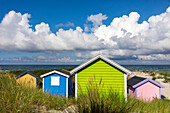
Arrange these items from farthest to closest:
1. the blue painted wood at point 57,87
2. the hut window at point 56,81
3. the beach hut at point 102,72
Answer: the hut window at point 56,81 < the blue painted wood at point 57,87 < the beach hut at point 102,72

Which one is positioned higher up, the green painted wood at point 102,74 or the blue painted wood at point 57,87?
the green painted wood at point 102,74

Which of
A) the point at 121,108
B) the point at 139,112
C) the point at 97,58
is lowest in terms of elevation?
the point at 139,112

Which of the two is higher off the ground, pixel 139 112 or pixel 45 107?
pixel 139 112

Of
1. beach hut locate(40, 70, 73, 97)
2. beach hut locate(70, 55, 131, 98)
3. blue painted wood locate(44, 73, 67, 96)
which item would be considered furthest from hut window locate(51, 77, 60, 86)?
beach hut locate(70, 55, 131, 98)

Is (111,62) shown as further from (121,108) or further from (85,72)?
(121,108)

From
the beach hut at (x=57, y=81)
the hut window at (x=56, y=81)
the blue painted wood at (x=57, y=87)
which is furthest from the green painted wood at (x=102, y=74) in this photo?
the hut window at (x=56, y=81)

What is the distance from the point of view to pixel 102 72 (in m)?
10.8

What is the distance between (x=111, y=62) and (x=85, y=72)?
230cm

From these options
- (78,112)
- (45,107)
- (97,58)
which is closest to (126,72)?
(97,58)

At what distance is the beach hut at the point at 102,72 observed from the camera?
10.6 metres

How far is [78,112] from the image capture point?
318 centimetres

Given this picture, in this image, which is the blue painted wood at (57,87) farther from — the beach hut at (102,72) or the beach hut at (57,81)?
the beach hut at (102,72)

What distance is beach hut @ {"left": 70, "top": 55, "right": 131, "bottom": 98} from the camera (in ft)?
34.7

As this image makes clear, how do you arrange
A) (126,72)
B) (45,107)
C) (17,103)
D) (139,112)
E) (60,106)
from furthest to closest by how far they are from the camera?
1. (126,72)
2. (60,106)
3. (45,107)
4. (17,103)
5. (139,112)
